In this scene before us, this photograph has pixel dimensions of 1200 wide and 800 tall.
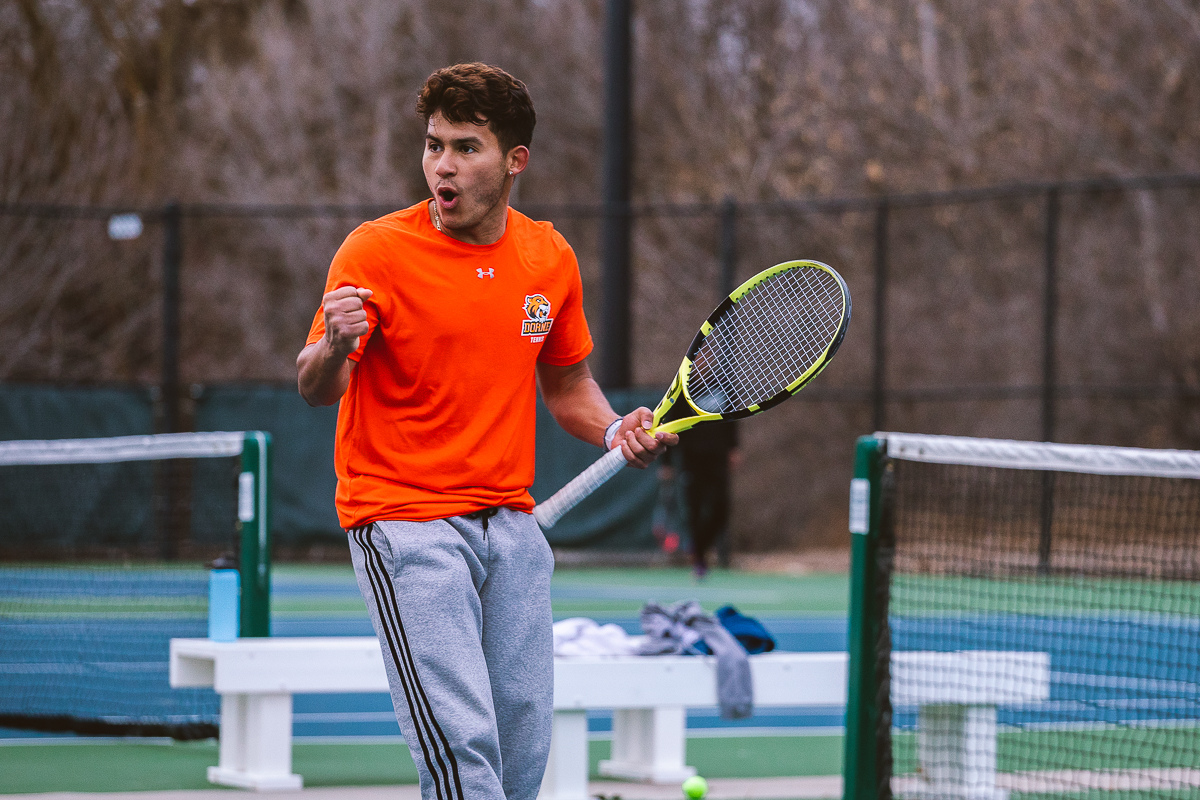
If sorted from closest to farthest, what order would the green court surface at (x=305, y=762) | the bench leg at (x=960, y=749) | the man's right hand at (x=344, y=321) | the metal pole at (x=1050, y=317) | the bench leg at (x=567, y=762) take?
the man's right hand at (x=344, y=321) → the bench leg at (x=567, y=762) → the bench leg at (x=960, y=749) → the green court surface at (x=305, y=762) → the metal pole at (x=1050, y=317)

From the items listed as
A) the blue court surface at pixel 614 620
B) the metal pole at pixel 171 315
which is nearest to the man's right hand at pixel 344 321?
the blue court surface at pixel 614 620

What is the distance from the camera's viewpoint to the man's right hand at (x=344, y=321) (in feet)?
10.1

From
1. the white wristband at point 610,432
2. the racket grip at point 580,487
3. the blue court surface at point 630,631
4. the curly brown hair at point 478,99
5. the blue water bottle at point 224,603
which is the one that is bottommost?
the blue court surface at point 630,631

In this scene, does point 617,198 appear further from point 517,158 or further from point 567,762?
point 517,158

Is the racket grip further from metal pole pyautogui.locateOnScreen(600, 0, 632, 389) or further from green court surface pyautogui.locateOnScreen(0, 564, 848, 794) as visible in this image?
metal pole pyautogui.locateOnScreen(600, 0, 632, 389)

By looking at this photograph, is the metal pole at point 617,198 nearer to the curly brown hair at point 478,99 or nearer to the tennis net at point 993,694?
the tennis net at point 993,694

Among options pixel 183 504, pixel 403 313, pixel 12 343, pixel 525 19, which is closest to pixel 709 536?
pixel 183 504

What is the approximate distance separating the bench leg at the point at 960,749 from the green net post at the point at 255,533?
245 centimetres

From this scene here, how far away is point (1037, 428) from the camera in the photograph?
1670cm

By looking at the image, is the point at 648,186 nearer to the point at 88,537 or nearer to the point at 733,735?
the point at 88,537

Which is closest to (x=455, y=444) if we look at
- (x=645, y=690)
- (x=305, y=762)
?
(x=645, y=690)

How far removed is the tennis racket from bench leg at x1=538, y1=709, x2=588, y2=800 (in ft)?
5.42

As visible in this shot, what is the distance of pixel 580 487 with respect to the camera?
368cm

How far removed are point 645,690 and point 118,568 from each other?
8.25 metres
